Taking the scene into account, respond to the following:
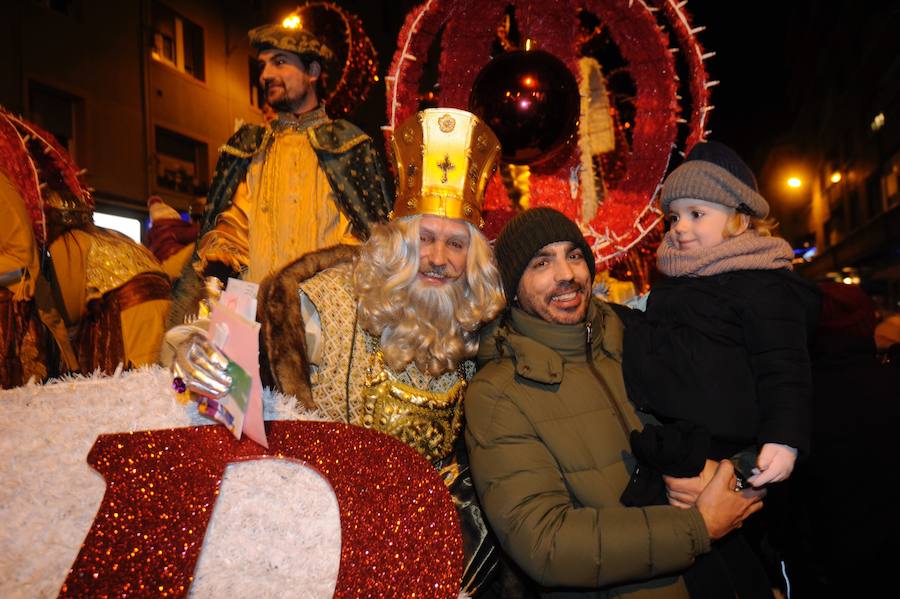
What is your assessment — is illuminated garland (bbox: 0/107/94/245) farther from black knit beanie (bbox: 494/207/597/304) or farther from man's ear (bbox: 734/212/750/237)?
man's ear (bbox: 734/212/750/237)

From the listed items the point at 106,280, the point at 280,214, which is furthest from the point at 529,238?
the point at 106,280

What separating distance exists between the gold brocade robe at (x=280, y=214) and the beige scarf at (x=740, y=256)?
1592mm

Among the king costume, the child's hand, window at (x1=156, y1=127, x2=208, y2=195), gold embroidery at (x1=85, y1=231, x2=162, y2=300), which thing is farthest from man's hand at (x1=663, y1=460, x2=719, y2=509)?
window at (x1=156, y1=127, x2=208, y2=195)

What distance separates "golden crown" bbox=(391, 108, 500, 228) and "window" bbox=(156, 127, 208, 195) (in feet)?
41.6

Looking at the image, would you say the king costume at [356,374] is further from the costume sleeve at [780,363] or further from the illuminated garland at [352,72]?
the illuminated garland at [352,72]

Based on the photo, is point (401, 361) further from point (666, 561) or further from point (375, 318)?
point (666, 561)

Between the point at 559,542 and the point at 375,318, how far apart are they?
0.99m

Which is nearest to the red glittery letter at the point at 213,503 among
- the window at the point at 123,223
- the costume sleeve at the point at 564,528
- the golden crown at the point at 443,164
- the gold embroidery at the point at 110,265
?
the costume sleeve at the point at 564,528

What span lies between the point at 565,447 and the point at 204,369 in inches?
43.4

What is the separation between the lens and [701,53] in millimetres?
2863

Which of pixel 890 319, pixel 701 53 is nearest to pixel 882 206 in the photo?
pixel 890 319

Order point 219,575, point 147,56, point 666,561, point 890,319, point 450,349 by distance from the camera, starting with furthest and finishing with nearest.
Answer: point 147,56 → point 890,319 → point 450,349 → point 666,561 → point 219,575

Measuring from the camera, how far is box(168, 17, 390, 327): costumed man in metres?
2.98

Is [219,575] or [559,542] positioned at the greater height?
[219,575]
